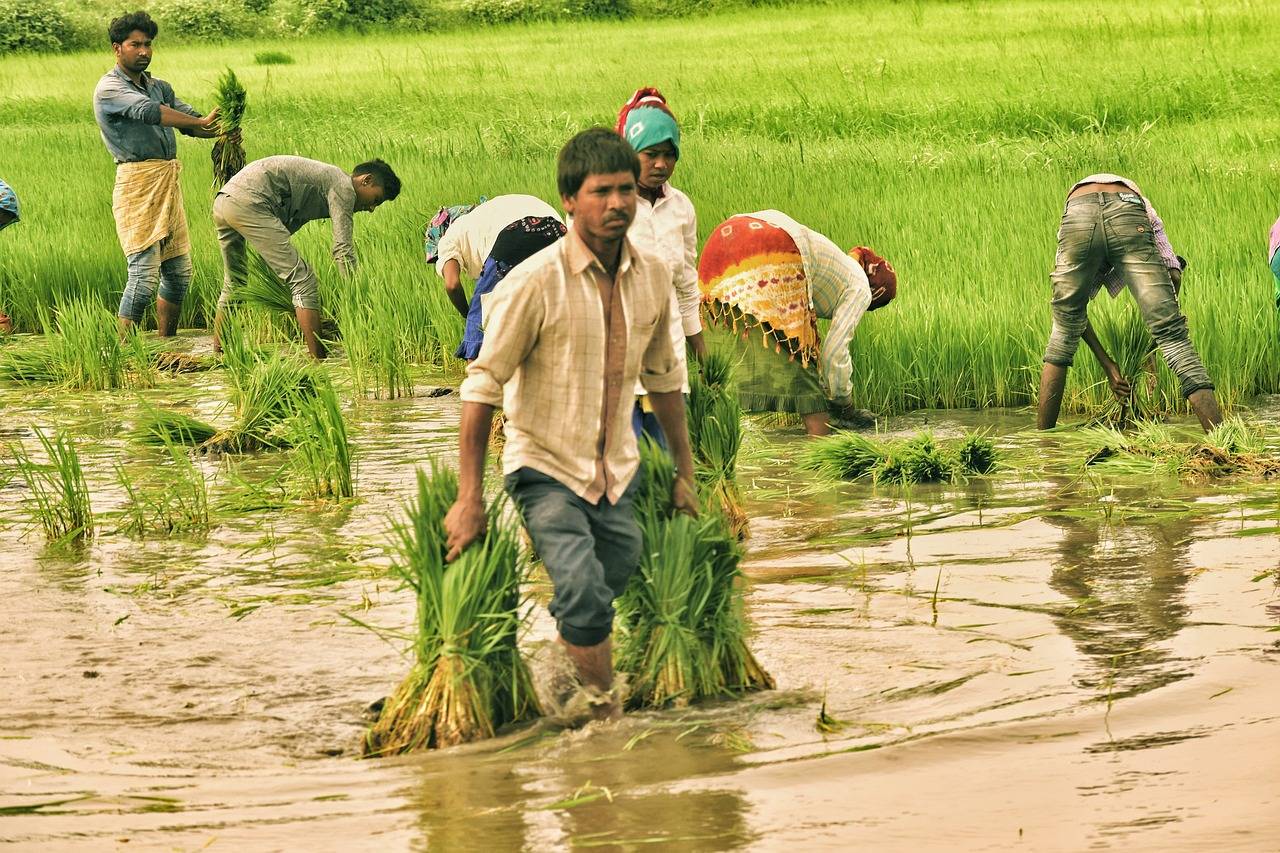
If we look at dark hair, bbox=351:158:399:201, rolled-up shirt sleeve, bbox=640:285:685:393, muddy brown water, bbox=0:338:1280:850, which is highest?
dark hair, bbox=351:158:399:201

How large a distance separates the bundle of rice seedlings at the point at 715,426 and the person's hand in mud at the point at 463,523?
1.90 m

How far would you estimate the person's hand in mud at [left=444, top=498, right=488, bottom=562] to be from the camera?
3.59m

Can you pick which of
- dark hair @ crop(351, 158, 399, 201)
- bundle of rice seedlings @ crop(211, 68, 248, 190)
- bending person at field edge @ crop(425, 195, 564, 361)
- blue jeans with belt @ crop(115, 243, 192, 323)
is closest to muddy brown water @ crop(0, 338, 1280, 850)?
bending person at field edge @ crop(425, 195, 564, 361)

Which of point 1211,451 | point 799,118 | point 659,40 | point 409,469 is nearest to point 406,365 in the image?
point 409,469

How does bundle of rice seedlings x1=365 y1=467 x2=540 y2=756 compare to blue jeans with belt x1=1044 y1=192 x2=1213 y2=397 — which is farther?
blue jeans with belt x1=1044 y1=192 x2=1213 y2=397

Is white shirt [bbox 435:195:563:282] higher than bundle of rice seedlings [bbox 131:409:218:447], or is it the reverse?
white shirt [bbox 435:195:563:282]

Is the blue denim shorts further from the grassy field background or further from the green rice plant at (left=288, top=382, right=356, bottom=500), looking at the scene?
the grassy field background

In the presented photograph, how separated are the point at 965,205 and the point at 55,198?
792cm

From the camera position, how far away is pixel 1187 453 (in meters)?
6.32

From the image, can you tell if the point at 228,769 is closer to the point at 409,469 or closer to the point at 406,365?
the point at 409,469

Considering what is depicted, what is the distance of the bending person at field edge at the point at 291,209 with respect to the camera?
8922 mm

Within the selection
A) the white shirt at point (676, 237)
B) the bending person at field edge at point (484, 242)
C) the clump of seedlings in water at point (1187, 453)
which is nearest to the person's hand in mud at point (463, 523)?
the white shirt at point (676, 237)

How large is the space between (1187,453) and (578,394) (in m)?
3.49

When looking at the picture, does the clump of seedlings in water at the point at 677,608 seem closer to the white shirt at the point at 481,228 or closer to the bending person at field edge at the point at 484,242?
the bending person at field edge at the point at 484,242
